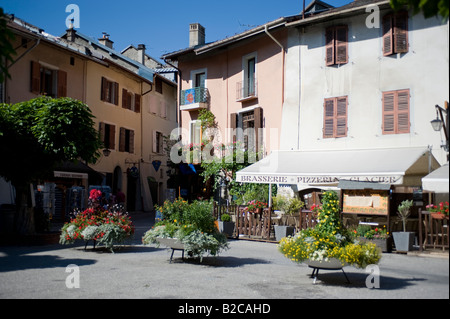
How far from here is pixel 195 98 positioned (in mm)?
25359

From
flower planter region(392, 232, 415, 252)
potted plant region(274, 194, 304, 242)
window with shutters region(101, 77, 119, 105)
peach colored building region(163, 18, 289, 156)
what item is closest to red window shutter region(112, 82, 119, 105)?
window with shutters region(101, 77, 119, 105)

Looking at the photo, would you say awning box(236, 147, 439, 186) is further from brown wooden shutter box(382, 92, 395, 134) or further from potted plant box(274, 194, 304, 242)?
potted plant box(274, 194, 304, 242)

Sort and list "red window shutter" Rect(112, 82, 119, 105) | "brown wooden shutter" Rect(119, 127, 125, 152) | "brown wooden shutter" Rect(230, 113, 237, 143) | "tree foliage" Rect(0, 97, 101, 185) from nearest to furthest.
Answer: "tree foliage" Rect(0, 97, 101, 185) < "brown wooden shutter" Rect(230, 113, 237, 143) < "red window shutter" Rect(112, 82, 119, 105) < "brown wooden shutter" Rect(119, 127, 125, 152)

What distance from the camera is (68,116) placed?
13359 mm

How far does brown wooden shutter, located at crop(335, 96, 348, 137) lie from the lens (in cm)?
1798

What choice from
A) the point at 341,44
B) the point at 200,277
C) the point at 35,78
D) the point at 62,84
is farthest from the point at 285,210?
the point at 62,84

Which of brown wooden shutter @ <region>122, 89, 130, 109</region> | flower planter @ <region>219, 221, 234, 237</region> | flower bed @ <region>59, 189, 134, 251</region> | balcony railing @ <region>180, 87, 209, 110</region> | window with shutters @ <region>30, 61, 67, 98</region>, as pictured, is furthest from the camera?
brown wooden shutter @ <region>122, 89, 130, 109</region>

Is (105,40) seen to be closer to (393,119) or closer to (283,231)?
(283,231)

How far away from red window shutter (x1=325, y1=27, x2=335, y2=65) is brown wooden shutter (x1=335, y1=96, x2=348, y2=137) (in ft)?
5.01

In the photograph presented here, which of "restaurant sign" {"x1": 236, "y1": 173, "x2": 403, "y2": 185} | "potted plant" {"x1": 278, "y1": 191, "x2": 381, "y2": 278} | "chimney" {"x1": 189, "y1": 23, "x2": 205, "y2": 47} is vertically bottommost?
"potted plant" {"x1": 278, "y1": 191, "x2": 381, "y2": 278}

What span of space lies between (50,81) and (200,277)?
19804mm

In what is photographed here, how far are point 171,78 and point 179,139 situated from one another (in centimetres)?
1068

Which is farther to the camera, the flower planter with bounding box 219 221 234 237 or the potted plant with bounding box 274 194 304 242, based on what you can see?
the flower planter with bounding box 219 221 234 237

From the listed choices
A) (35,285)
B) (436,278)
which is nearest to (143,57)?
(35,285)
